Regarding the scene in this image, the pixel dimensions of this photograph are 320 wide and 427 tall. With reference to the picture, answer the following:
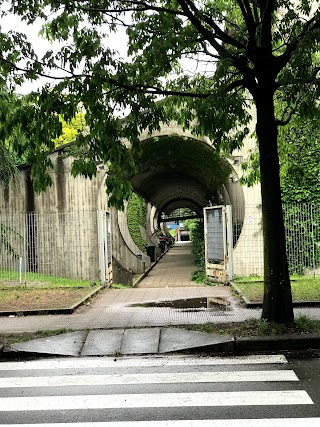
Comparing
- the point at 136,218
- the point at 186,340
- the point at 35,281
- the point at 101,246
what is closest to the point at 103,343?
the point at 186,340

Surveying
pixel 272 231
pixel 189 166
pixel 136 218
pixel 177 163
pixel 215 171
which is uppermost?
pixel 177 163

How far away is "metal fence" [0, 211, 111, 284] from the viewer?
18172 millimetres

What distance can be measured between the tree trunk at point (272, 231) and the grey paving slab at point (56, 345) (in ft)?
10.2

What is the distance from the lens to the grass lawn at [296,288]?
1223cm

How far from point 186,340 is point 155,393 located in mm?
2448

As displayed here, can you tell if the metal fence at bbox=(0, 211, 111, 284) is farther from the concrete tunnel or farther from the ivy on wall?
the ivy on wall

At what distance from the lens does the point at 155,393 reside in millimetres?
5680

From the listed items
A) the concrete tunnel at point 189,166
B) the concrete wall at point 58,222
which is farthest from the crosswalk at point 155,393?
the concrete wall at point 58,222

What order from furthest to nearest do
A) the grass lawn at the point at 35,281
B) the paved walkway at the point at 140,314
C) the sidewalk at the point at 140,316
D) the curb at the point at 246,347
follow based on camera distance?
the grass lawn at the point at 35,281
the paved walkway at the point at 140,314
the sidewalk at the point at 140,316
the curb at the point at 246,347

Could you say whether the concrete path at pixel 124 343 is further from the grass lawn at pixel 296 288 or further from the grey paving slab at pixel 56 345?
the grass lawn at pixel 296 288

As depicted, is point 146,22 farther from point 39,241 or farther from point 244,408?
point 39,241

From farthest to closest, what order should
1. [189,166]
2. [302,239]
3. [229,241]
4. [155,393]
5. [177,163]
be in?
[189,166]
[177,163]
[302,239]
[229,241]
[155,393]

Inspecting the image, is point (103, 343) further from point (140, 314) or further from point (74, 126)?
point (74, 126)

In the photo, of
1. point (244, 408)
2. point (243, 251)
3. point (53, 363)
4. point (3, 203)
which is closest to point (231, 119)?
point (53, 363)
